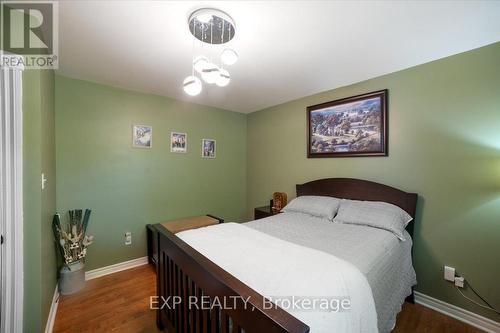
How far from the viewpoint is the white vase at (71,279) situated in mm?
2221

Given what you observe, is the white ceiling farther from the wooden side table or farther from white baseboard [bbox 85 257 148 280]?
white baseboard [bbox 85 257 148 280]

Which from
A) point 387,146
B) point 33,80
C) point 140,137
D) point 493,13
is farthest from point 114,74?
point 493,13

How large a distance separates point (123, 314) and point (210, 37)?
8.42ft

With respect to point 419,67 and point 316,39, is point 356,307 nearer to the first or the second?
point 316,39

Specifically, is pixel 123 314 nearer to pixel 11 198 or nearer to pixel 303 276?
pixel 11 198

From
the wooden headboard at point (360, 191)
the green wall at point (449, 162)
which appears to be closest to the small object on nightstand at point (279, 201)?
the wooden headboard at point (360, 191)

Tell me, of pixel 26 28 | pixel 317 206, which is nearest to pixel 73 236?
pixel 26 28

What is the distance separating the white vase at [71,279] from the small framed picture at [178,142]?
1.79 m

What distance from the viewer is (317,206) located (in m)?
2.48

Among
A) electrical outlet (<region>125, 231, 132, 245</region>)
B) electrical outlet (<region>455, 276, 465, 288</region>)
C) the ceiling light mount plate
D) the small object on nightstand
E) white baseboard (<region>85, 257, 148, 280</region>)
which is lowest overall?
white baseboard (<region>85, 257, 148, 280</region>)

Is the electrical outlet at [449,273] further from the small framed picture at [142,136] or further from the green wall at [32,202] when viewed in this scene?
the small framed picture at [142,136]

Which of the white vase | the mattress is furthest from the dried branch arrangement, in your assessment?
the mattress

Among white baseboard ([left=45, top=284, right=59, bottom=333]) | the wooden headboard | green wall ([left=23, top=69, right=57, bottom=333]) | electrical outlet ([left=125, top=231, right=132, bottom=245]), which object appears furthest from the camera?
electrical outlet ([left=125, top=231, right=132, bottom=245])

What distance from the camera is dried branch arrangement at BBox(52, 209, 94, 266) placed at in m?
2.23
